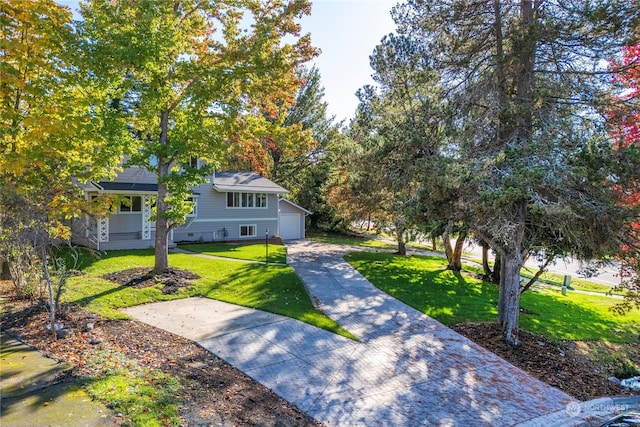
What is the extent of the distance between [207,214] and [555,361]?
19425mm

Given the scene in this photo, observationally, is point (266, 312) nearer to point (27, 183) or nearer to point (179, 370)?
point (179, 370)

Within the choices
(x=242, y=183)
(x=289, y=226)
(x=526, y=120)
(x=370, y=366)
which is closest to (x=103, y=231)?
(x=242, y=183)

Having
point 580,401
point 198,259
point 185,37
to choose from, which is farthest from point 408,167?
point 198,259

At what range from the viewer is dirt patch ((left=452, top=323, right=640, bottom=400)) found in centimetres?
725

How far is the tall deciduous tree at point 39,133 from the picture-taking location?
262 inches

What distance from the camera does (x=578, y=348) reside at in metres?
9.23

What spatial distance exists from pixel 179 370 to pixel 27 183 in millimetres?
5236

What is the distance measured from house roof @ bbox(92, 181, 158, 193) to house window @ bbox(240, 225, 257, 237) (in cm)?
707

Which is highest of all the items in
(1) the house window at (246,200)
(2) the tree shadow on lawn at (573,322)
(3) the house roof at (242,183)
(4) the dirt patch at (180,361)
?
(3) the house roof at (242,183)

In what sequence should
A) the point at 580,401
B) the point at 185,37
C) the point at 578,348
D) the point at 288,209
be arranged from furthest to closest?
1. the point at 288,209
2. the point at 185,37
3. the point at 578,348
4. the point at 580,401

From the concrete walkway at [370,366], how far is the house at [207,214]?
820cm

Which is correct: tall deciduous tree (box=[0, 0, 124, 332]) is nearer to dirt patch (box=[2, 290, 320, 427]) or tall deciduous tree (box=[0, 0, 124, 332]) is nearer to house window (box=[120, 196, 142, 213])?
dirt patch (box=[2, 290, 320, 427])

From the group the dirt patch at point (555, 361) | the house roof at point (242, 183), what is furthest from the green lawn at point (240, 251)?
the dirt patch at point (555, 361)

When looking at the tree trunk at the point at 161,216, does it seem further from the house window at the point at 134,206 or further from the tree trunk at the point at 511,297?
the tree trunk at the point at 511,297
